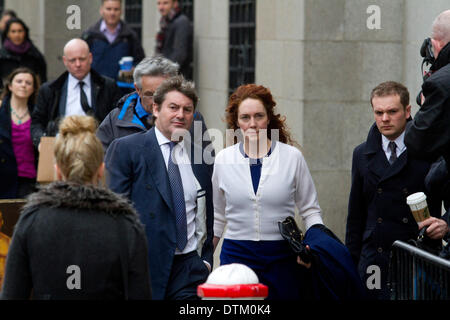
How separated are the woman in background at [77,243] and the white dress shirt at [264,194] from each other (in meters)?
1.98

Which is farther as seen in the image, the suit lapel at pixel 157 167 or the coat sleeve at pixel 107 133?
the coat sleeve at pixel 107 133

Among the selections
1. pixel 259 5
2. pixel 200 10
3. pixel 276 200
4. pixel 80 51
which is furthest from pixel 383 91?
pixel 200 10

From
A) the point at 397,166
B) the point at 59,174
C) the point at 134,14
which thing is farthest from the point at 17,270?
the point at 134,14

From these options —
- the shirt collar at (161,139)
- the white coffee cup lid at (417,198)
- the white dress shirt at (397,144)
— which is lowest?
the white coffee cup lid at (417,198)

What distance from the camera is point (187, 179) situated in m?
6.45

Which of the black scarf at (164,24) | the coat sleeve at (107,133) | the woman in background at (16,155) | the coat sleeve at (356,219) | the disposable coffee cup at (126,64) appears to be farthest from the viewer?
the black scarf at (164,24)

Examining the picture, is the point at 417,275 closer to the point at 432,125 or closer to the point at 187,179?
the point at 432,125

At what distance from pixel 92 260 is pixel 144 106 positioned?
10.6 ft

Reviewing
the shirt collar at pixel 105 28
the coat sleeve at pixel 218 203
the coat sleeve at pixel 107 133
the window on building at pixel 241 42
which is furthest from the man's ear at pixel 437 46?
the shirt collar at pixel 105 28

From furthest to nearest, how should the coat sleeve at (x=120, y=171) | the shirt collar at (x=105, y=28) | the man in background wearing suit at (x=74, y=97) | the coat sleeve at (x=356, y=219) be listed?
the shirt collar at (x=105, y=28) → the man in background wearing suit at (x=74, y=97) → the coat sleeve at (x=356, y=219) → the coat sleeve at (x=120, y=171)

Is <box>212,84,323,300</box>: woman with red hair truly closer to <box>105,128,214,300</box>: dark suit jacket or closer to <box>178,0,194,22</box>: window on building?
<box>105,128,214,300</box>: dark suit jacket

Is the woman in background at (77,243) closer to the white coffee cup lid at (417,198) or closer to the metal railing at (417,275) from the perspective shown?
the metal railing at (417,275)

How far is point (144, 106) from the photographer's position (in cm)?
776

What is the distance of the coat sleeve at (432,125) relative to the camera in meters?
6.37
